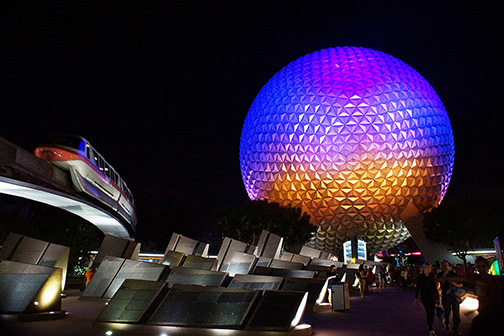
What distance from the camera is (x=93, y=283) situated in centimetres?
1517

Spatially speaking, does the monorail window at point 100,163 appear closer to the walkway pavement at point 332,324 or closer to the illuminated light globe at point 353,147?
the illuminated light globe at point 353,147

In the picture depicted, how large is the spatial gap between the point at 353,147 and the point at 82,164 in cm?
2050

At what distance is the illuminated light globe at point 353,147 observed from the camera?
36.7 meters

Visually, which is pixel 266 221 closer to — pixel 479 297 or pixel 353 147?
pixel 353 147

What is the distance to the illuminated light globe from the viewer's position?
1443 inches

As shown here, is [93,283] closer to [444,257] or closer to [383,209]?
[383,209]

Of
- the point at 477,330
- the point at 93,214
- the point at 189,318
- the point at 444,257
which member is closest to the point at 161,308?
the point at 189,318

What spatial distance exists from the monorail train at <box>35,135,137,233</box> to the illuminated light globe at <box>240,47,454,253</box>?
13.8 metres

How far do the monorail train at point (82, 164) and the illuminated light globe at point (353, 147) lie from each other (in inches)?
544

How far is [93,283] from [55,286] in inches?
182

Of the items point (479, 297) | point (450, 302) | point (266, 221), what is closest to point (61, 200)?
point (266, 221)

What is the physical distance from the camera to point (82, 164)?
25625 mm

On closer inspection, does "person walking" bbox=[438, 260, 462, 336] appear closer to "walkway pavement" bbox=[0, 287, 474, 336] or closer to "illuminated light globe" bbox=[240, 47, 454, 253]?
"walkway pavement" bbox=[0, 287, 474, 336]

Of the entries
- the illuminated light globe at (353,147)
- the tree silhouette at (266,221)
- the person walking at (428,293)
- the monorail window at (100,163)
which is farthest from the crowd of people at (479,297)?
the illuminated light globe at (353,147)
